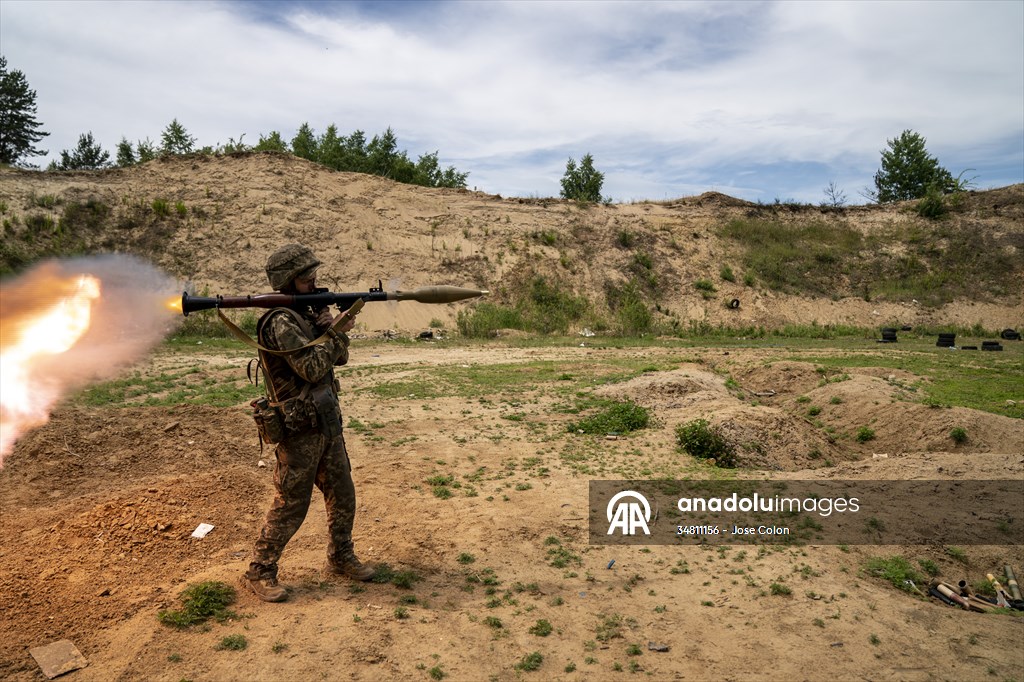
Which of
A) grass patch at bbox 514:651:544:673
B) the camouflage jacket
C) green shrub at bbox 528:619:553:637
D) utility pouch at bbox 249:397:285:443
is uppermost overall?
the camouflage jacket

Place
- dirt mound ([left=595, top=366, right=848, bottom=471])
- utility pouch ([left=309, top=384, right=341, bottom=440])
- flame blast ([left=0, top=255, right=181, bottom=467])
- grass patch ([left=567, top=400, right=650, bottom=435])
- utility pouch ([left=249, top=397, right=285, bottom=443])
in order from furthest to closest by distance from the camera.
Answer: grass patch ([left=567, top=400, right=650, bottom=435]) < dirt mound ([left=595, top=366, right=848, bottom=471]) < flame blast ([left=0, top=255, right=181, bottom=467]) < utility pouch ([left=309, top=384, right=341, bottom=440]) < utility pouch ([left=249, top=397, right=285, bottom=443])

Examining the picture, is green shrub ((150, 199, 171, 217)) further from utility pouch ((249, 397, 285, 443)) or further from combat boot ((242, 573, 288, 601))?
combat boot ((242, 573, 288, 601))

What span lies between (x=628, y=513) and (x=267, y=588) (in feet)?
11.1

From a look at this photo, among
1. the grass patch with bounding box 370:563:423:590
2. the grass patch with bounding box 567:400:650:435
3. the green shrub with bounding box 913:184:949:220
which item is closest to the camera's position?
the grass patch with bounding box 370:563:423:590

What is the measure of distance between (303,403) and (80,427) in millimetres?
5361

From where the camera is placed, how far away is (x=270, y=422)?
4.75 m

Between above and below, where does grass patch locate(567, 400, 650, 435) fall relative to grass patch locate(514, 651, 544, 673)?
above

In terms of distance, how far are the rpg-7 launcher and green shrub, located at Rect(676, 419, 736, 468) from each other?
4.38m

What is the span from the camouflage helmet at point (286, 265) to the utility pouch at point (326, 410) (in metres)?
0.83

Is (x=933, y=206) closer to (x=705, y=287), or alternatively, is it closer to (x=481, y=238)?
(x=705, y=287)

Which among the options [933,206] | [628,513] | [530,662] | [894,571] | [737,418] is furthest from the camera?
[933,206]

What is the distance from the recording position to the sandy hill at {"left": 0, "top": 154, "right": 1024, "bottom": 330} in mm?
26250

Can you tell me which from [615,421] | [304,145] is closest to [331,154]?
[304,145]

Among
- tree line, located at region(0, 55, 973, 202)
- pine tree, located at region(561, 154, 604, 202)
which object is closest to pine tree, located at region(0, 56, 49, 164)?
tree line, located at region(0, 55, 973, 202)
